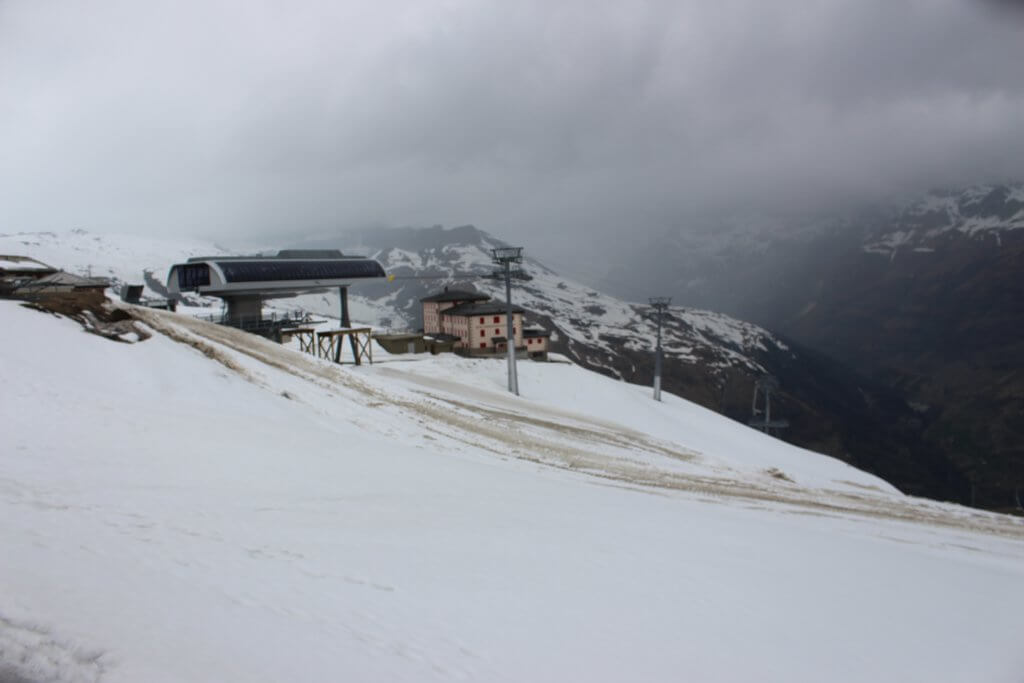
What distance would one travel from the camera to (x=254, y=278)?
44.8 meters

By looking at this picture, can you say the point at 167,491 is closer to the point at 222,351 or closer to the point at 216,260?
the point at 222,351

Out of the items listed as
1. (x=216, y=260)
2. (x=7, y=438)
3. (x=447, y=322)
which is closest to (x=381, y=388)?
(x=7, y=438)

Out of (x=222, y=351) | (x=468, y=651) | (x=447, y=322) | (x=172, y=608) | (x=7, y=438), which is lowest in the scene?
(x=468, y=651)

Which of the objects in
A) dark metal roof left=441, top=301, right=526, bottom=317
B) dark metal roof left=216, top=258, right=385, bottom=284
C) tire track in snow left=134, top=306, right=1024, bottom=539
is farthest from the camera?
dark metal roof left=441, top=301, right=526, bottom=317

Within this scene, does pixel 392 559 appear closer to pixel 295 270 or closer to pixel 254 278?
pixel 254 278

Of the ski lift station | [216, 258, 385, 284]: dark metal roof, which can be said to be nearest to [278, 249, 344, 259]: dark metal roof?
the ski lift station

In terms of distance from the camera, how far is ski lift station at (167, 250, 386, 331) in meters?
43.6

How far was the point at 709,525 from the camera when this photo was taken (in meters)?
14.2

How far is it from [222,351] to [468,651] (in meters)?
22.1

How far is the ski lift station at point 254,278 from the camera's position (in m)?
43.6

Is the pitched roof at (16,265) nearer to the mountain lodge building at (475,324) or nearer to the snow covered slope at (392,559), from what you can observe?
the snow covered slope at (392,559)

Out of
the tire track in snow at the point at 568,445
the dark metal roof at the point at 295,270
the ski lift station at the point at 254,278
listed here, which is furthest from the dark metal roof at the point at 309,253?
the tire track in snow at the point at 568,445

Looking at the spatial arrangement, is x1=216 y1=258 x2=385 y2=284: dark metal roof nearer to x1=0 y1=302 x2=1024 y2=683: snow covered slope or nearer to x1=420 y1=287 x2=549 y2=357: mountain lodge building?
x1=420 y1=287 x2=549 y2=357: mountain lodge building

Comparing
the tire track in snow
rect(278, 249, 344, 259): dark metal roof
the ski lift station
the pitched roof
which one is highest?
rect(278, 249, 344, 259): dark metal roof
